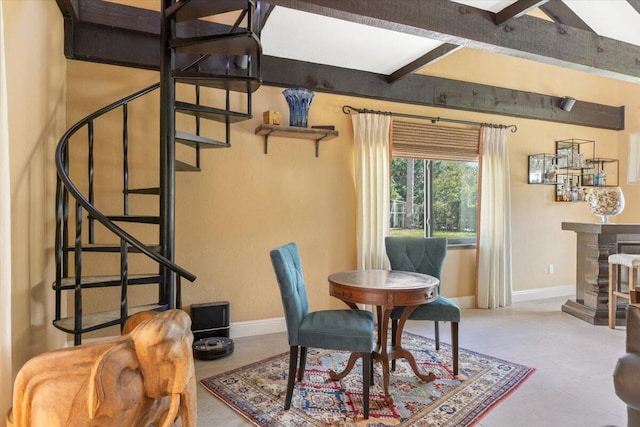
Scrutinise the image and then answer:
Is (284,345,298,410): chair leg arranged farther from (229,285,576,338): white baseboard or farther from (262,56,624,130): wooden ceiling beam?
(262,56,624,130): wooden ceiling beam

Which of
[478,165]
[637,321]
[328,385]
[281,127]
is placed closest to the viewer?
[637,321]

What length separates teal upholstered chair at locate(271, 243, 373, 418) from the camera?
2211 millimetres

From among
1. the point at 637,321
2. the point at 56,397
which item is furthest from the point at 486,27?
the point at 56,397

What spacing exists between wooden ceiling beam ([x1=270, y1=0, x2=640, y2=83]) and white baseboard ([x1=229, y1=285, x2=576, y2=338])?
109 inches

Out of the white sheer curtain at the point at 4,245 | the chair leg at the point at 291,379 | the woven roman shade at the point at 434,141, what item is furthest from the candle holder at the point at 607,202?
the white sheer curtain at the point at 4,245

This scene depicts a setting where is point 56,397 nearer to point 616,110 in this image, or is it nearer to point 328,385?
point 328,385

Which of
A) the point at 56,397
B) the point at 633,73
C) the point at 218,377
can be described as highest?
the point at 633,73

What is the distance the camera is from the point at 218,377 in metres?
2.69

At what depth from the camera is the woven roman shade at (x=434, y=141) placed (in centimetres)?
424

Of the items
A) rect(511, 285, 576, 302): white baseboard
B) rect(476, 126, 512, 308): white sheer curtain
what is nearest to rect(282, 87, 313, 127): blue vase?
rect(476, 126, 512, 308): white sheer curtain

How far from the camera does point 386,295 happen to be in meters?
2.29

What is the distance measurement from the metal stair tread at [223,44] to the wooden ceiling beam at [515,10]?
1.92 meters

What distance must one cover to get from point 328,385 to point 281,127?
2.22m

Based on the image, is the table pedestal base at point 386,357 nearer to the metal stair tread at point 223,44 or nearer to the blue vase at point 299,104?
the metal stair tread at point 223,44
